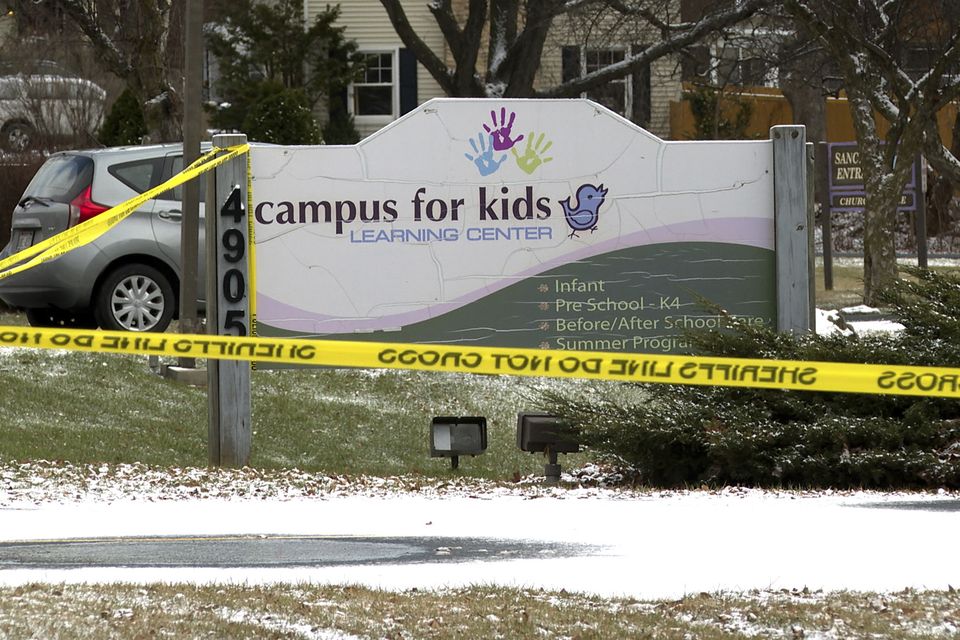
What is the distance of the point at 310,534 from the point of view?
24.9 feet

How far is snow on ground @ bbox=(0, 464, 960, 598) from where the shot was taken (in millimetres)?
6238

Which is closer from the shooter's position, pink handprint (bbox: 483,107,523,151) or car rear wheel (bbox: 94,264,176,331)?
pink handprint (bbox: 483,107,523,151)

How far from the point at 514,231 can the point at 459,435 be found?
4.77 ft

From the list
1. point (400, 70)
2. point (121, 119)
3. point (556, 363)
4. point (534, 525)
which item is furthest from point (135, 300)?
point (400, 70)

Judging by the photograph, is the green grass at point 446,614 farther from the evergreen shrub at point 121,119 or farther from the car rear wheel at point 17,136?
the evergreen shrub at point 121,119

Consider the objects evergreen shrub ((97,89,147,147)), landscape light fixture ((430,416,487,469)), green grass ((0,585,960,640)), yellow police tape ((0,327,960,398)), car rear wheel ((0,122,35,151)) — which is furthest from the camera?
evergreen shrub ((97,89,147,147))

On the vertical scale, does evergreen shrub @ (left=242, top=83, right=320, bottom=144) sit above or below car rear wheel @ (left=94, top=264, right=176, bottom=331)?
above

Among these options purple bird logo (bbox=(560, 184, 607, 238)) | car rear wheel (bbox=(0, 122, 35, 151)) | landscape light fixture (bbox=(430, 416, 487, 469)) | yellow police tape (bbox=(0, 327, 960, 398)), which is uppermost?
car rear wheel (bbox=(0, 122, 35, 151))

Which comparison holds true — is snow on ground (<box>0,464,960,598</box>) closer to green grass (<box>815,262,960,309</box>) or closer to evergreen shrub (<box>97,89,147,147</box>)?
green grass (<box>815,262,960,309</box>)

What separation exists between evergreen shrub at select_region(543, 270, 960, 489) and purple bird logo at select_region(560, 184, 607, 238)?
1122mm

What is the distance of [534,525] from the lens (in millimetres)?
7777

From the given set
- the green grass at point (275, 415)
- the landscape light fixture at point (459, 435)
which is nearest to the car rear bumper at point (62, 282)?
the green grass at point (275, 415)

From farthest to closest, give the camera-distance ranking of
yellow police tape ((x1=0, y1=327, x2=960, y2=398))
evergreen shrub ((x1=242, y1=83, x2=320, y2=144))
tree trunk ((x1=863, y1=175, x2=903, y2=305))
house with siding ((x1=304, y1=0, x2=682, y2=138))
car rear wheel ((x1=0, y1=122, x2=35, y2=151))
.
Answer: house with siding ((x1=304, y1=0, x2=682, y2=138)), evergreen shrub ((x1=242, y1=83, x2=320, y2=144)), car rear wheel ((x1=0, y1=122, x2=35, y2=151)), tree trunk ((x1=863, y1=175, x2=903, y2=305)), yellow police tape ((x1=0, y1=327, x2=960, y2=398))

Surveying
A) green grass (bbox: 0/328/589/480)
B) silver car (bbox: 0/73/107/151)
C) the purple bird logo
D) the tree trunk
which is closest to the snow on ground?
green grass (bbox: 0/328/589/480)
